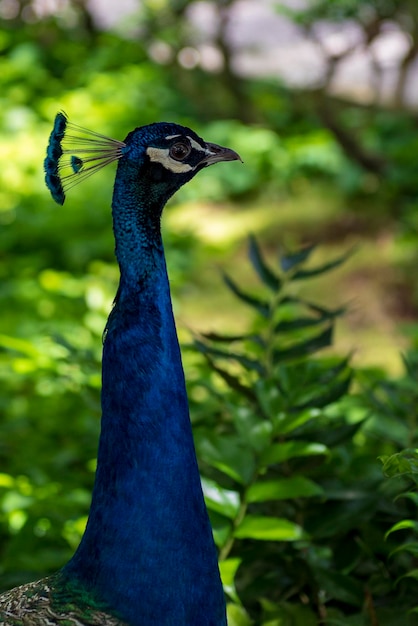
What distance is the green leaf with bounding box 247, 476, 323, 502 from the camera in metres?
1.44

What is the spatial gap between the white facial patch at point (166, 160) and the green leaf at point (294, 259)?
29.3 inches

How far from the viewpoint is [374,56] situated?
4898 millimetres

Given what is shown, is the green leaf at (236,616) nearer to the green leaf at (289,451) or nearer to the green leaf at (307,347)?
the green leaf at (289,451)

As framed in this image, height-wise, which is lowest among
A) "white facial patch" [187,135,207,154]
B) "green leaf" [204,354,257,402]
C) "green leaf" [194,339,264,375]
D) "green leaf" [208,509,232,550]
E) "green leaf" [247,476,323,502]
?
"green leaf" [208,509,232,550]

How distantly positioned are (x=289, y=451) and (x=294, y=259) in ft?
1.73

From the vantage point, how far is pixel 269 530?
4.66 feet

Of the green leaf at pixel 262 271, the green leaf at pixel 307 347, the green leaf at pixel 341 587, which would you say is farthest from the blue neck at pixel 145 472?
the green leaf at pixel 262 271

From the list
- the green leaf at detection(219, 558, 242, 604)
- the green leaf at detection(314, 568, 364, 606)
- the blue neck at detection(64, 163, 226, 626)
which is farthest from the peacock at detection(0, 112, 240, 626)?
the green leaf at detection(314, 568, 364, 606)

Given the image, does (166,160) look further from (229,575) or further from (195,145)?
(229,575)

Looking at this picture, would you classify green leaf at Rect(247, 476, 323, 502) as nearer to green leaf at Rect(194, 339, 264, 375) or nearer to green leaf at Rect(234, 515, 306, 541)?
green leaf at Rect(234, 515, 306, 541)

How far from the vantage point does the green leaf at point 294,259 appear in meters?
1.90

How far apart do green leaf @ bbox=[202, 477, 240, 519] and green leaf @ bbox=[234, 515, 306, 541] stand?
0.04 meters

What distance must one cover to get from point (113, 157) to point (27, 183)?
311 centimetres

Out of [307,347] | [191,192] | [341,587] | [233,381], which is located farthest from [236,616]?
[191,192]
